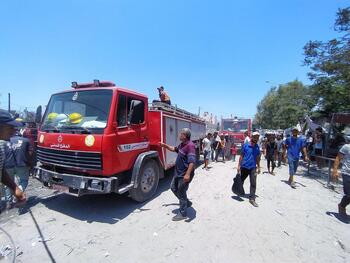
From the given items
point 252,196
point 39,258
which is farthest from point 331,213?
point 39,258

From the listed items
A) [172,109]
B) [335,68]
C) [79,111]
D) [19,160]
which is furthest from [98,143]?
[335,68]

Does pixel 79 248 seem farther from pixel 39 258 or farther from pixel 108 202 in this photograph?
pixel 108 202

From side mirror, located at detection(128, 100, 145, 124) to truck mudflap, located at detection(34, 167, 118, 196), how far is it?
145 cm

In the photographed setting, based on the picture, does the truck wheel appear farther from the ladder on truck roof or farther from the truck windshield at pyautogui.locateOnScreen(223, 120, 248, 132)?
the truck windshield at pyautogui.locateOnScreen(223, 120, 248, 132)

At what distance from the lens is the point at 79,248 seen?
150 inches

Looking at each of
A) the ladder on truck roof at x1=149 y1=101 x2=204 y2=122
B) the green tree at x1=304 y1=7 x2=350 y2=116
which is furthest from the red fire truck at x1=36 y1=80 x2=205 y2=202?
the green tree at x1=304 y1=7 x2=350 y2=116

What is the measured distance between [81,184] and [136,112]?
2.01 m

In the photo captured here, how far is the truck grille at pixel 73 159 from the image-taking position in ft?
15.5

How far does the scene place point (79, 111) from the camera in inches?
209

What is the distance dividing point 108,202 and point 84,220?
1.13m

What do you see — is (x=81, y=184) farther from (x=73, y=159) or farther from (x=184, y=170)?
(x=184, y=170)

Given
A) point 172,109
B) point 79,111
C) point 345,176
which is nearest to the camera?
point 345,176

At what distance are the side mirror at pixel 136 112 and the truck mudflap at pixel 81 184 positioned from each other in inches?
56.9

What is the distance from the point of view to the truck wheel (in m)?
5.62
